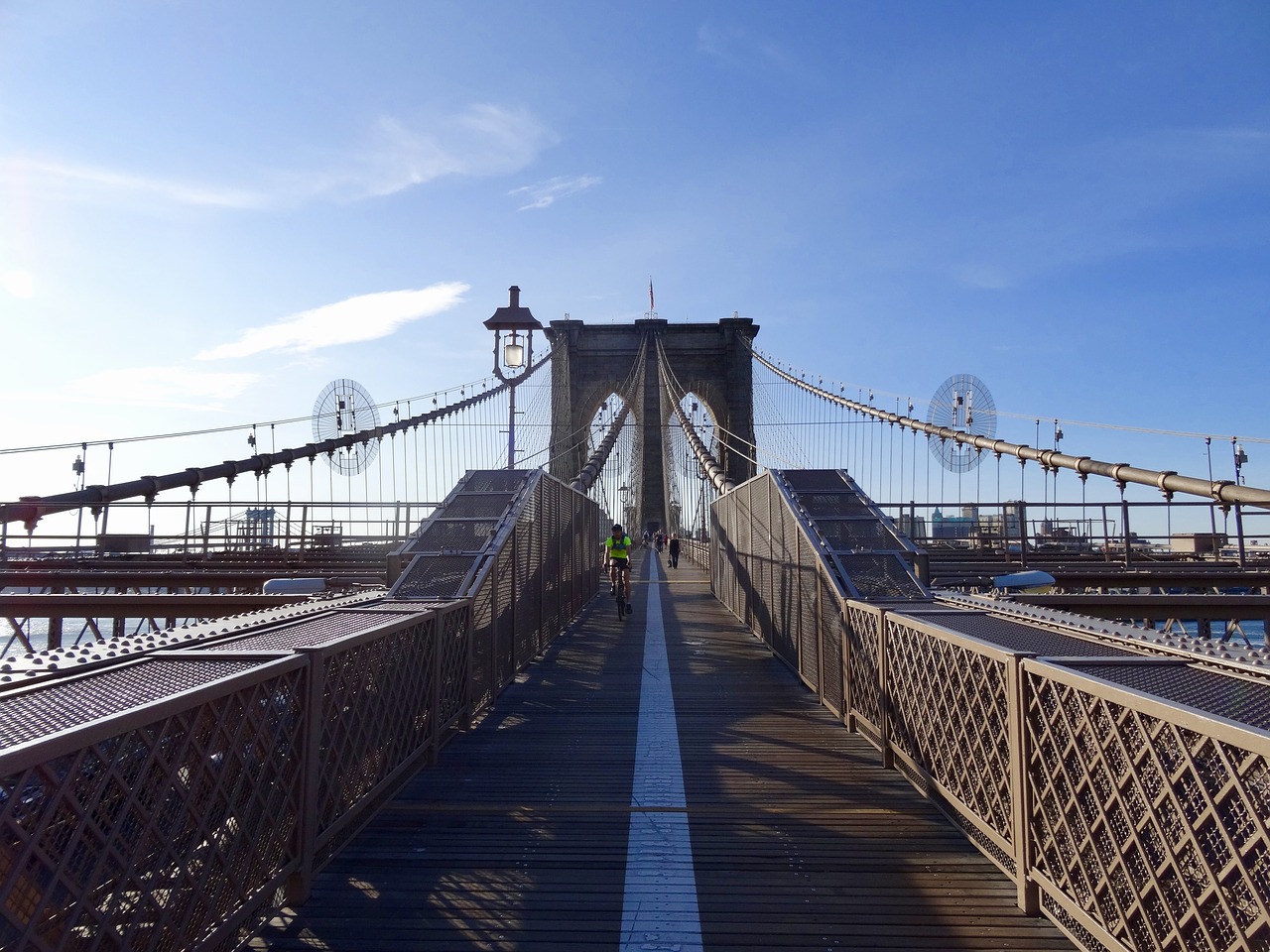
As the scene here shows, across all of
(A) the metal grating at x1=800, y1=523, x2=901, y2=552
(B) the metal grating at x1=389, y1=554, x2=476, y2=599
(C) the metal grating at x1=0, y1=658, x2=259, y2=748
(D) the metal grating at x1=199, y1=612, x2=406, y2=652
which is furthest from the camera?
(A) the metal grating at x1=800, y1=523, x2=901, y2=552

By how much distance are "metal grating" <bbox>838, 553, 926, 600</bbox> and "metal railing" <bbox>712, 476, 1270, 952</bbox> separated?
320 millimetres

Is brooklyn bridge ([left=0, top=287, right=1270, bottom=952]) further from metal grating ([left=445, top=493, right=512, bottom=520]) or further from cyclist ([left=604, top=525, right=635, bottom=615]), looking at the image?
cyclist ([left=604, top=525, right=635, bottom=615])

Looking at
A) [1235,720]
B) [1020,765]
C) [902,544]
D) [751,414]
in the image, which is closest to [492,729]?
[902,544]

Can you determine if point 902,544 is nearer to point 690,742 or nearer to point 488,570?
point 690,742

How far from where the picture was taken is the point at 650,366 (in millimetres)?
42188

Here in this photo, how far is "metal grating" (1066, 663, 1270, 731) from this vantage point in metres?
2.01

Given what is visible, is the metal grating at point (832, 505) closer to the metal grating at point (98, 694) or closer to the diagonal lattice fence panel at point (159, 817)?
the diagonal lattice fence panel at point (159, 817)

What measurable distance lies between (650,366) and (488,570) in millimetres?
37115

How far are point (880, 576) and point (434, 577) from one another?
276 centimetres

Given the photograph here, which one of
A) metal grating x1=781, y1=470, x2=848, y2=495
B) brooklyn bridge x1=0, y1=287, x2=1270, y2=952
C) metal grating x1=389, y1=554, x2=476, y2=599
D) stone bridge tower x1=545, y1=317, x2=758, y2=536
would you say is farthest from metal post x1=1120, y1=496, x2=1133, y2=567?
stone bridge tower x1=545, y1=317, x2=758, y2=536

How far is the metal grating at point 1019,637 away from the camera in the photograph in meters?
2.94

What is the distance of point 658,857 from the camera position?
3.22 meters

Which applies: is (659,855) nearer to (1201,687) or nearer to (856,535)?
(1201,687)

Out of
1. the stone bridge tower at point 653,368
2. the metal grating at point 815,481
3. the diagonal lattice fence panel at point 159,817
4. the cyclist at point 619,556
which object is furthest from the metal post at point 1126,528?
the stone bridge tower at point 653,368
